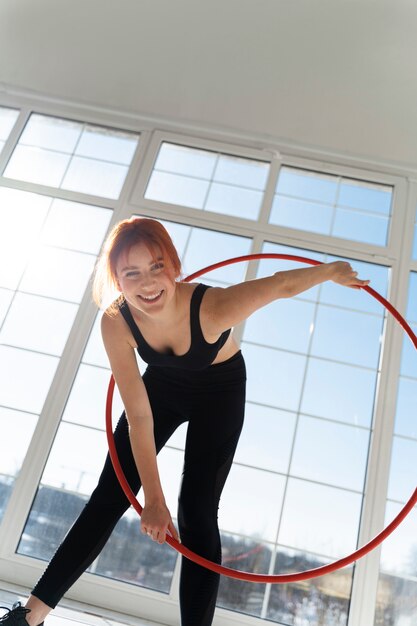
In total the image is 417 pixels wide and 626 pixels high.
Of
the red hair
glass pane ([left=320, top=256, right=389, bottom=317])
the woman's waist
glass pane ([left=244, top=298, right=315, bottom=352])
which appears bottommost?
the woman's waist

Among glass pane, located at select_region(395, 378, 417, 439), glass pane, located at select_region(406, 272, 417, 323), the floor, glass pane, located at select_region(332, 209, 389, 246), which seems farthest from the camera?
glass pane, located at select_region(332, 209, 389, 246)

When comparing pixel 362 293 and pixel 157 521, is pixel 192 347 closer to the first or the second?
pixel 157 521

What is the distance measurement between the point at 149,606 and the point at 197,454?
4.80 feet

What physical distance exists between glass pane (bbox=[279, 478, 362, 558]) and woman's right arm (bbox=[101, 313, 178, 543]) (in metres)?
1.42

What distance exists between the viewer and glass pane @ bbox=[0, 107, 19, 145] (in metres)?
3.81

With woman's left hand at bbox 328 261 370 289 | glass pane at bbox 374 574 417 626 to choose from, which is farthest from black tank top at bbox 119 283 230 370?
glass pane at bbox 374 574 417 626

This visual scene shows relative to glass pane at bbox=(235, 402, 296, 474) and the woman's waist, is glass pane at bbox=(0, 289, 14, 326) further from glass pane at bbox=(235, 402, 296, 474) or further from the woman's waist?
the woman's waist

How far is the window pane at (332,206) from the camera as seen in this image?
3.43m

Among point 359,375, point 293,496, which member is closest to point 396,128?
point 359,375

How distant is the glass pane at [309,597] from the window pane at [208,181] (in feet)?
6.82

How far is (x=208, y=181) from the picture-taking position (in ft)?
11.8

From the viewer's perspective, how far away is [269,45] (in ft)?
10.8

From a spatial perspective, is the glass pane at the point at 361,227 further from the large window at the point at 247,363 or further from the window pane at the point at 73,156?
the window pane at the point at 73,156

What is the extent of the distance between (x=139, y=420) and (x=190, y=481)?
0.24 meters
